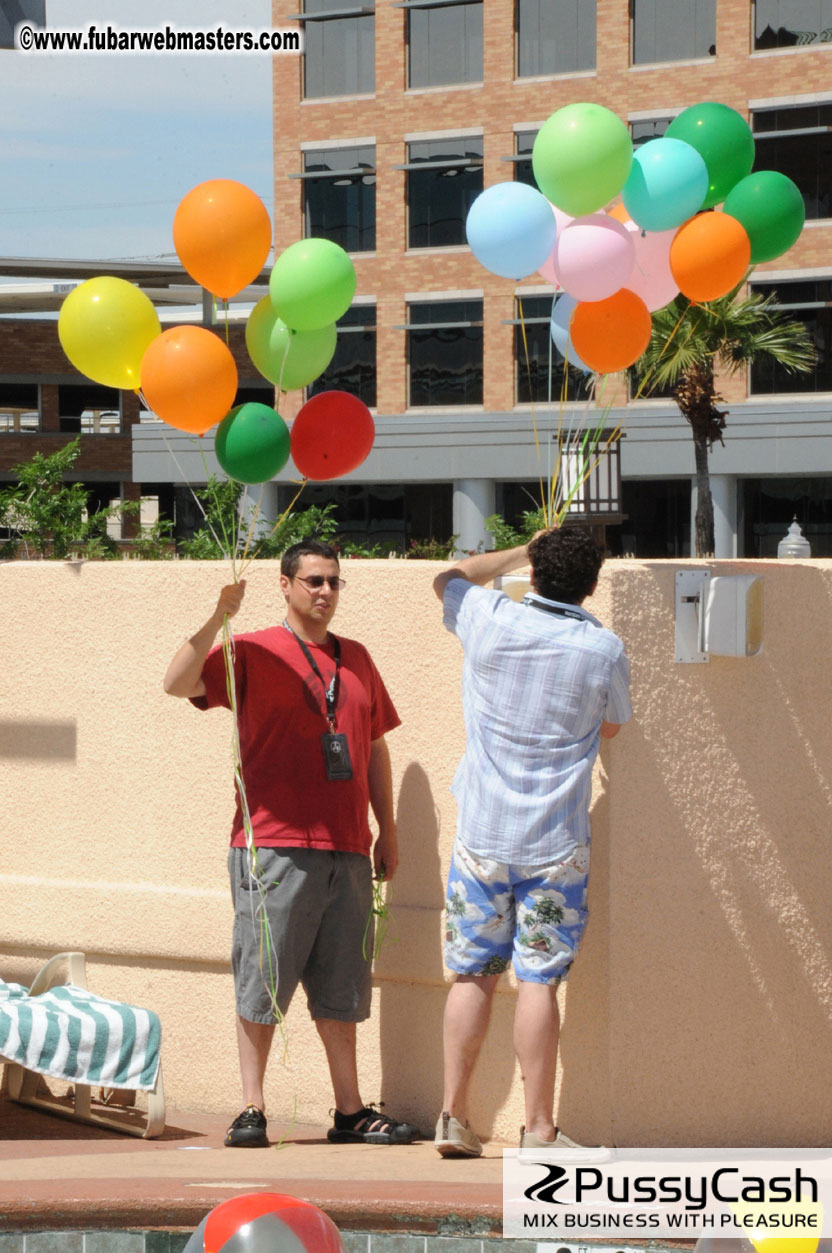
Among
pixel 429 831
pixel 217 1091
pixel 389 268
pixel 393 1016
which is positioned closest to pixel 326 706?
pixel 429 831

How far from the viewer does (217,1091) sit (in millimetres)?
5109

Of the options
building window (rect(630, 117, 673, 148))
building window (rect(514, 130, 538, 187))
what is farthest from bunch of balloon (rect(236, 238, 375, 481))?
building window (rect(514, 130, 538, 187))

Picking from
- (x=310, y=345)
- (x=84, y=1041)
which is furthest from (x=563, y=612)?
(x=84, y=1041)

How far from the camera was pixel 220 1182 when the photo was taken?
3725 mm

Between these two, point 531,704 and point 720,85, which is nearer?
point 531,704

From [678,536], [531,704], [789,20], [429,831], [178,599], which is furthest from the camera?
[678,536]

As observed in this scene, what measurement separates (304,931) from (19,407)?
46.5 metres

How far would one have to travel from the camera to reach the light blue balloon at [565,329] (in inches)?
195

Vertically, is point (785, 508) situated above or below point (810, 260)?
below

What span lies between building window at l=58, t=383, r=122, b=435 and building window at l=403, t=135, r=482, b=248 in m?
18.7

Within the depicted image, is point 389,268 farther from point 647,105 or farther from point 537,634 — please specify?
point 537,634

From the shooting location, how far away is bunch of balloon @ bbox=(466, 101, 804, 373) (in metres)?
4.48

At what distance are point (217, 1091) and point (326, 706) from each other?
4.99 feet

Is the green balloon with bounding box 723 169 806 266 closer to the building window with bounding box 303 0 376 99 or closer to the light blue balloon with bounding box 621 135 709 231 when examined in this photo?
the light blue balloon with bounding box 621 135 709 231
